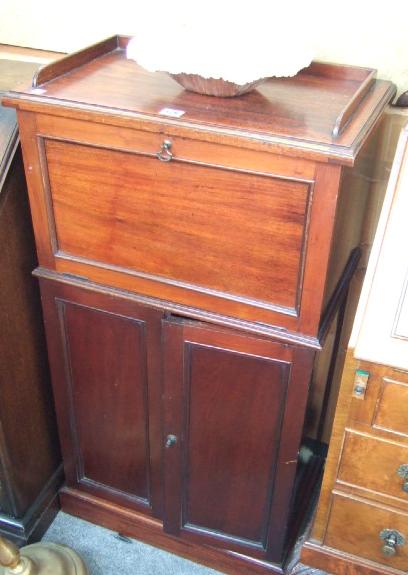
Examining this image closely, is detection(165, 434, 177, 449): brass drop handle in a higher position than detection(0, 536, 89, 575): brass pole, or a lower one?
higher

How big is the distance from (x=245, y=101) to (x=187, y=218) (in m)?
0.24

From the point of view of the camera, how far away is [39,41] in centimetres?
153

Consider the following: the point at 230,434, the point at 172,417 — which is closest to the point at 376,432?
the point at 230,434

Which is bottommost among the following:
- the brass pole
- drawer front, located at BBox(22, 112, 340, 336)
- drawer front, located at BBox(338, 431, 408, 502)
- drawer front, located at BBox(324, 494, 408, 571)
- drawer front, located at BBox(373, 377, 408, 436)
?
the brass pole

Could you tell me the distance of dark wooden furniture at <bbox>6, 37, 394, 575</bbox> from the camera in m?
1.02

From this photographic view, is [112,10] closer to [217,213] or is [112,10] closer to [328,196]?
[217,213]

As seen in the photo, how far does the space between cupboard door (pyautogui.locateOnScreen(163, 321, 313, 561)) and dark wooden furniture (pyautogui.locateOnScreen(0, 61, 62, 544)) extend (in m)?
0.37

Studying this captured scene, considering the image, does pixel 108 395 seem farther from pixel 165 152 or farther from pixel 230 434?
pixel 165 152

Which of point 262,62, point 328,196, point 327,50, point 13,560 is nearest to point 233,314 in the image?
point 328,196

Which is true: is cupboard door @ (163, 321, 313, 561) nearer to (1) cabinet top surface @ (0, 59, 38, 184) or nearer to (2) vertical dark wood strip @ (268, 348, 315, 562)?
(2) vertical dark wood strip @ (268, 348, 315, 562)

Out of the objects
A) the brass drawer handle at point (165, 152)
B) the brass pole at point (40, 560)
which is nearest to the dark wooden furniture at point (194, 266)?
the brass drawer handle at point (165, 152)

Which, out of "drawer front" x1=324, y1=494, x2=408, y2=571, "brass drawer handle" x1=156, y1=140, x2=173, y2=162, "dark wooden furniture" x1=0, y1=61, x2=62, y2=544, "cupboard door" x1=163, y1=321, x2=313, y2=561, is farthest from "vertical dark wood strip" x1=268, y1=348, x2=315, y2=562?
"dark wooden furniture" x1=0, y1=61, x2=62, y2=544

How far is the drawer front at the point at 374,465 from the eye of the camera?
3.66 ft

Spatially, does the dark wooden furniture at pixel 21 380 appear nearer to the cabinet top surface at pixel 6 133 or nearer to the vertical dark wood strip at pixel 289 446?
the cabinet top surface at pixel 6 133
